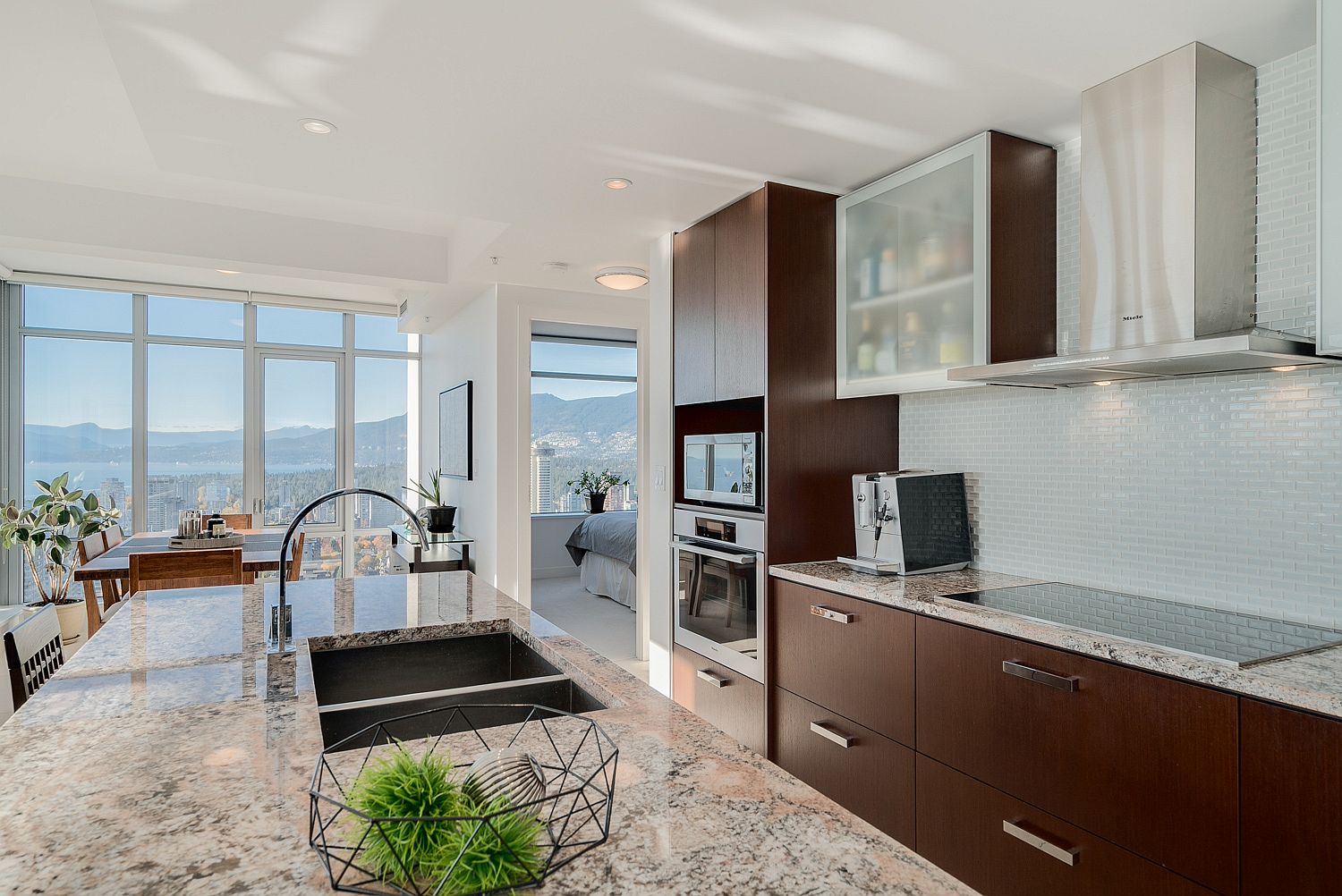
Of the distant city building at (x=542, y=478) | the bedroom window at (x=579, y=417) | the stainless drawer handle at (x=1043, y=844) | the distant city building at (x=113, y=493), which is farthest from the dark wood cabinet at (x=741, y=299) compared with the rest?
the distant city building at (x=113, y=493)

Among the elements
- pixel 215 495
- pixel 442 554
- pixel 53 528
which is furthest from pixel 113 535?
pixel 442 554

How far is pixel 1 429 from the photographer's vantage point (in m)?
5.95

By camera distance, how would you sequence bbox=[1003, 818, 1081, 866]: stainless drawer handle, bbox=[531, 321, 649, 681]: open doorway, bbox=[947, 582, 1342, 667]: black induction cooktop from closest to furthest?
bbox=[947, 582, 1342, 667]: black induction cooktop, bbox=[1003, 818, 1081, 866]: stainless drawer handle, bbox=[531, 321, 649, 681]: open doorway

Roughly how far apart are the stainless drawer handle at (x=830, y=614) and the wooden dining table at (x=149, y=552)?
2776mm

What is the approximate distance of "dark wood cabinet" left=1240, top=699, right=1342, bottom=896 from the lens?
1.31m

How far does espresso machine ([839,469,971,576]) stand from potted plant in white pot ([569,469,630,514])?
5298 millimetres

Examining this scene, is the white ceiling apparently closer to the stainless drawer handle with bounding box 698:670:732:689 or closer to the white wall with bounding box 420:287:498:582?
the white wall with bounding box 420:287:498:582

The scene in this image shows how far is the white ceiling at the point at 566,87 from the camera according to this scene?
69.7 inches

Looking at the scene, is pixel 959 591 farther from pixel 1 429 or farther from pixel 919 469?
pixel 1 429

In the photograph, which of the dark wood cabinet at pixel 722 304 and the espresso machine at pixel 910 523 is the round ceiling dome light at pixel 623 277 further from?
the espresso machine at pixel 910 523

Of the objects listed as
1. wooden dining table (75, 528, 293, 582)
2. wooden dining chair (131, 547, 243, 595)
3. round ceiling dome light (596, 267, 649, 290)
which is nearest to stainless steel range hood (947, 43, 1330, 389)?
round ceiling dome light (596, 267, 649, 290)

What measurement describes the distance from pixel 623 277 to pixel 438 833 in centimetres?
372

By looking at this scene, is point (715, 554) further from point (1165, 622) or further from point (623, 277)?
point (623, 277)

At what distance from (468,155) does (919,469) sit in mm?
1980
